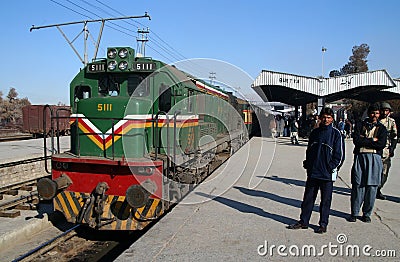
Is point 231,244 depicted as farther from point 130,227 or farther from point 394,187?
point 394,187

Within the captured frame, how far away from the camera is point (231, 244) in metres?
5.16

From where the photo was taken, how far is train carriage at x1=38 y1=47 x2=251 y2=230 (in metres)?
6.44

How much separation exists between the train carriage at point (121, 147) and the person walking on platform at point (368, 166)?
3.41 meters

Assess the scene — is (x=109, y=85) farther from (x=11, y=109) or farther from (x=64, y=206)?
(x=11, y=109)

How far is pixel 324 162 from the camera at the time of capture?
566 centimetres

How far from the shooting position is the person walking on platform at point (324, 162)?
560cm

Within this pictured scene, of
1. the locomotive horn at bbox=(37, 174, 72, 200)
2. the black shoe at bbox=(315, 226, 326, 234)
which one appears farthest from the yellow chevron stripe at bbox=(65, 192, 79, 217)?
the black shoe at bbox=(315, 226, 326, 234)

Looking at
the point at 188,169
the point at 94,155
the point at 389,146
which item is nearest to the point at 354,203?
the point at 389,146

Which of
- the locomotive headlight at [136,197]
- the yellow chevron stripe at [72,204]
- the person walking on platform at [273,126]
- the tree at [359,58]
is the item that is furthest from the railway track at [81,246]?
the tree at [359,58]

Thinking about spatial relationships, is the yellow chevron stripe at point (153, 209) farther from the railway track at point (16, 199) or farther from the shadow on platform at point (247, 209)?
the railway track at point (16, 199)

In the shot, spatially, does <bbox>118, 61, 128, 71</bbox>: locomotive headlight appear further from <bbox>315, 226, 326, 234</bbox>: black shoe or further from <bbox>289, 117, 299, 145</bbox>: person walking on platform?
<bbox>289, 117, 299, 145</bbox>: person walking on platform

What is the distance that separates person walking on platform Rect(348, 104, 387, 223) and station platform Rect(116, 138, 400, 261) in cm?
32

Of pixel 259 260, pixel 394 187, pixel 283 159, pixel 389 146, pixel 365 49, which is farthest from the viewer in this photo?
pixel 365 49

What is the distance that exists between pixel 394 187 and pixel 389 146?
2.29 metres
